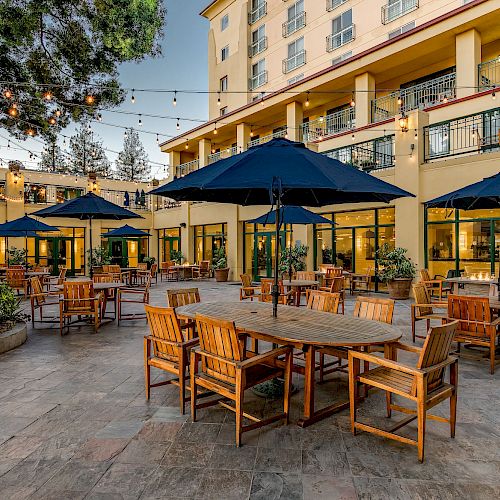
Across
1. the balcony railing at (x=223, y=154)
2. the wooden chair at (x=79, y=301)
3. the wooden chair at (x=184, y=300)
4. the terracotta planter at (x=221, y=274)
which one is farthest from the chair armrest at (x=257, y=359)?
the balcony railing at (x=223, y=154)

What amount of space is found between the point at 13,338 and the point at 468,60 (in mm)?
13422

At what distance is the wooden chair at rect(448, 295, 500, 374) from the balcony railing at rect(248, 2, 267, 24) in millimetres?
21064

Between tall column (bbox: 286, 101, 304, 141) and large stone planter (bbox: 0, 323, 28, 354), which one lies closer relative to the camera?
large stone planter (bbox: 0, 323, 28, 354)

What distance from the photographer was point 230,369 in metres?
3.18

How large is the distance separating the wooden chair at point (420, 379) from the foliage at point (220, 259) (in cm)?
1432

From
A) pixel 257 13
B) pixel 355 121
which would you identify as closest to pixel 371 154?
pixel 355 121

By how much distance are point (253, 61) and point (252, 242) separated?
10.9 meters

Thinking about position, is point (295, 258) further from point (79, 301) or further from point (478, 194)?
point (478, 194)

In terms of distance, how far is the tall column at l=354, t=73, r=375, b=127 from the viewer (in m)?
14.2

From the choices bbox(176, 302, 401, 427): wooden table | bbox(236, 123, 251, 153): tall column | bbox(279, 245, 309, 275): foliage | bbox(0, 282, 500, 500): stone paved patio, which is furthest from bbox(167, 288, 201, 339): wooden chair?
bbox(236, 123, 251, 153): tall column

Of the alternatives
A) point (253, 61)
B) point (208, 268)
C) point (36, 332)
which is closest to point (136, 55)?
point (36, 332)

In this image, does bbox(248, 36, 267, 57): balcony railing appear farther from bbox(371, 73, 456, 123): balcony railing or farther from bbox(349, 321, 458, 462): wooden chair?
bbox(349, 321, 458, 462): wooden chair

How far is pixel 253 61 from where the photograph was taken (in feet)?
72.6

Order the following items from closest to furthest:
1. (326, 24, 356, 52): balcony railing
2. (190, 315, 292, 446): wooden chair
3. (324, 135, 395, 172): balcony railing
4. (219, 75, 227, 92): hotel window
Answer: (190, 315, 292, 446): wooden chair, (324, 135, 395, 172): balcony railing, (326, 24, 356, 52): balcony railing, (219, 75, 227, 92): hotel window
